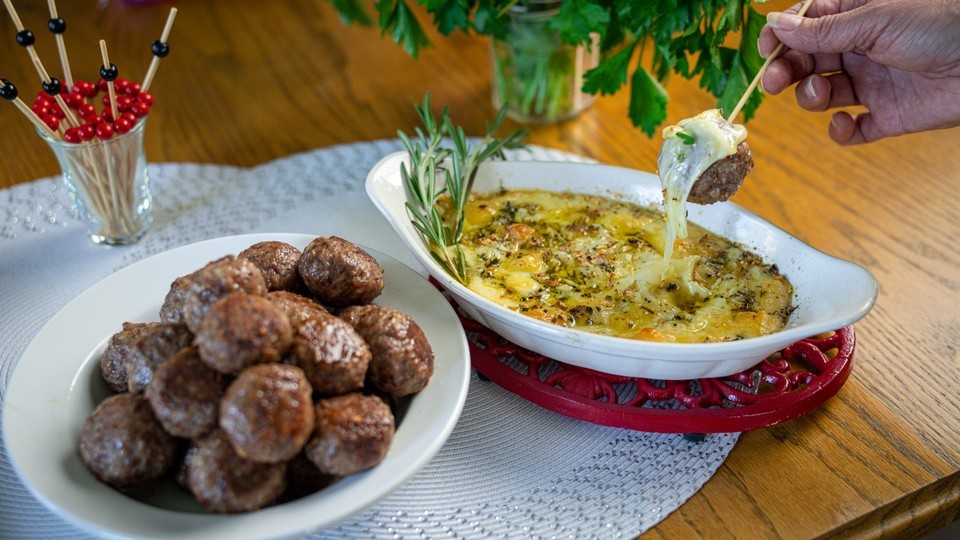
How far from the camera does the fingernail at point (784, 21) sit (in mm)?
1935

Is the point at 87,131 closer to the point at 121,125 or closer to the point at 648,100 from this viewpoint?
the point at 121,125

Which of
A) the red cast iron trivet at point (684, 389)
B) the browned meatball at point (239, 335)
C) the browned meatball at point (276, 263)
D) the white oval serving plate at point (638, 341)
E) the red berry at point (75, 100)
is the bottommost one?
the red cast iron trivet at point (684, 389)

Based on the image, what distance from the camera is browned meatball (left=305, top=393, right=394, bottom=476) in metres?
1.29

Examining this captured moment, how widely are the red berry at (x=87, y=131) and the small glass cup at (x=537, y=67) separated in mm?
1275

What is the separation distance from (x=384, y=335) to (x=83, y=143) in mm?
1092

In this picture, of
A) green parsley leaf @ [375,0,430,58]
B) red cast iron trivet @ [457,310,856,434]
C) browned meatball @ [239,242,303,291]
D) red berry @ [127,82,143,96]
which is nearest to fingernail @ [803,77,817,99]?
red cast iron trivet @ [457,310,856,434]

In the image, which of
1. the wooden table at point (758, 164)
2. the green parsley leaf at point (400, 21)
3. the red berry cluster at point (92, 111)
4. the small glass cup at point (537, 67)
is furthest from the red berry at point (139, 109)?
the small glass cup at point (537, 67)

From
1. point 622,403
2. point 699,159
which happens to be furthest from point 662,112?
point 622,403

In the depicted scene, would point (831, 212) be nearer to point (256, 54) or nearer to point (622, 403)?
point (622, 403)

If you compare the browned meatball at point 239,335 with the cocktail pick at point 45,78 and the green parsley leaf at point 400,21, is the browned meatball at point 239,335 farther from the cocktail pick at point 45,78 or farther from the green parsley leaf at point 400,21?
the green parsley leaf at point 400,21

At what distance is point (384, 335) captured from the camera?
4.83ft

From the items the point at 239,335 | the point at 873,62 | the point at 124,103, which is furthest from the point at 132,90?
the point at 873,62

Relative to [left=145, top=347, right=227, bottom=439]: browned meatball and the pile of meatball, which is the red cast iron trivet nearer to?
the pile of meatball

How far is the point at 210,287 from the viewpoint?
4.56 feet
